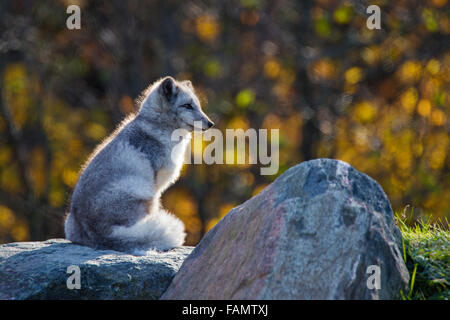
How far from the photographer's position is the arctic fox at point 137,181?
6281mm

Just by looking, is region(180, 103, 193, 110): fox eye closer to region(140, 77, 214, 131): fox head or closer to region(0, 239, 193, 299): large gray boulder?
region(140, 77, 214, 131): fox head

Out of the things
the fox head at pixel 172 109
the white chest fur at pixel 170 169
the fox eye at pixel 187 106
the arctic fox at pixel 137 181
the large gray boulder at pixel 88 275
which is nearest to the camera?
the large gray boulder at pixel 88 275

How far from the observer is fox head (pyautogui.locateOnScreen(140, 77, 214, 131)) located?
7199mm

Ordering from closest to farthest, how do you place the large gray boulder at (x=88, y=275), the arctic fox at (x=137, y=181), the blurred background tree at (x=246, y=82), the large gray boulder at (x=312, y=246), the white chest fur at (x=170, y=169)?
the large gray boulder at (x=312, y=246) < the large gray boulder at (x=88, y=275) < the arctic fox at (x=137, y=181) < the white chest fur at (x=170, y=169) < the blurred background tree at (x=246, y=82)

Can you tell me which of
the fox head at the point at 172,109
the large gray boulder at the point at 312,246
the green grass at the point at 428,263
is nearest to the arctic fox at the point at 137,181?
the fox head at the point at 172,109

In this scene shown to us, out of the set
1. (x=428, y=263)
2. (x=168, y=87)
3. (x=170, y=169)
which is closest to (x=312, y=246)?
(x=428, y=263)

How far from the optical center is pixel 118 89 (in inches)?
638

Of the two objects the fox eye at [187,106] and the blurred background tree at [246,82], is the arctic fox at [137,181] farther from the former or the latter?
the blurred background tree at [246,82]

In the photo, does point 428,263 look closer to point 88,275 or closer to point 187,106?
point 88,275

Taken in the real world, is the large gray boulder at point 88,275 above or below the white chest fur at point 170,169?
below

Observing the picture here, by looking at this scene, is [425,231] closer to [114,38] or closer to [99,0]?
[114,38]

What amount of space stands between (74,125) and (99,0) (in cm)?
381

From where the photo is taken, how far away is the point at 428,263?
5.32m

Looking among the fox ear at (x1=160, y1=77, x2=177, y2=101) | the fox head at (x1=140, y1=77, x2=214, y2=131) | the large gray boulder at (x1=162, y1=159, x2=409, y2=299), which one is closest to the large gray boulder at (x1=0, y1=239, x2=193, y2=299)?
the large gray boulder at (x1=162, y1=159, x2=409, y2=299)
